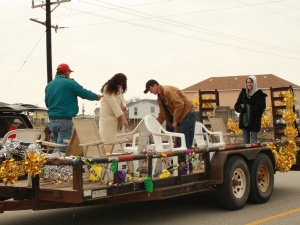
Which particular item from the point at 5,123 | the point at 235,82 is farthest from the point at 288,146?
the point at 235,82

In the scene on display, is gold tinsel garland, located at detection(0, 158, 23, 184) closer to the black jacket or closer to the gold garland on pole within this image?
the gold garland on pole

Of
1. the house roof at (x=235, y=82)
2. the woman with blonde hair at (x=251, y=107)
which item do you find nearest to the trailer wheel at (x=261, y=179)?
the woman with blonde hair at (x=251, y=107)

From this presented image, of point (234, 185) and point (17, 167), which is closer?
point (17, 167)

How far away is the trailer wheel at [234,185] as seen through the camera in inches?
307

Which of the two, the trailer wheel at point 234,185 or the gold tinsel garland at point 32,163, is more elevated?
the gold tinsel garland at point 32,163

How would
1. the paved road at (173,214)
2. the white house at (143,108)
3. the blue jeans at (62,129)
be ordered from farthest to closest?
the white house at (143,108), the blue jeans at (62,129), the paved road at (173,214)

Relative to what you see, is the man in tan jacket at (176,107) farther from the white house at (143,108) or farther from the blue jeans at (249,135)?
the white house at (143,108)

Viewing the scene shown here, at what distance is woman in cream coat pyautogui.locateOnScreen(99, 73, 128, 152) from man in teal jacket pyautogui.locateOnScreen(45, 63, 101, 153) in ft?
1.46

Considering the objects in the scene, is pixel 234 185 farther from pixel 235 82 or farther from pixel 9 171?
pixel 235 82

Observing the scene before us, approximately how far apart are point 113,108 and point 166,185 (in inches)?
75.5

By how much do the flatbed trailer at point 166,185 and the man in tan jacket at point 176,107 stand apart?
2.61ft

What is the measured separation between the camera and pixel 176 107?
27.8ft

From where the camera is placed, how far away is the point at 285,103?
10656 millimetres

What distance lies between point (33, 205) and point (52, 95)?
2.31 m
